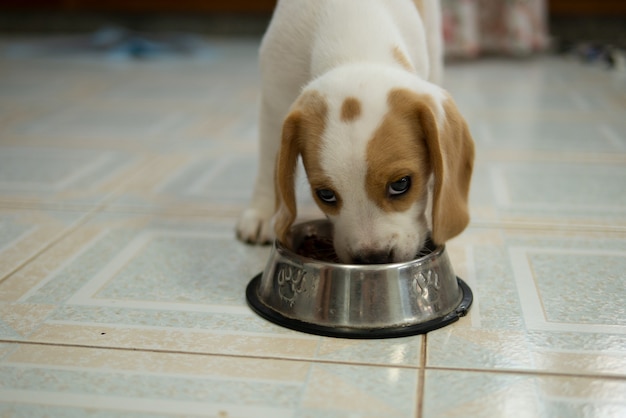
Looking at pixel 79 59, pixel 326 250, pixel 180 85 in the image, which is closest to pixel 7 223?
pixel 326 250

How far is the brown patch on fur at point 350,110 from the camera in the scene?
1453 mm

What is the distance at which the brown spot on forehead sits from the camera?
56.9 inches

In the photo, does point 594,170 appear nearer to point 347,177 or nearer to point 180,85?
point 347,177

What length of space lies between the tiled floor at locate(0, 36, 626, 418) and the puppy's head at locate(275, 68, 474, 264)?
20 centimetres

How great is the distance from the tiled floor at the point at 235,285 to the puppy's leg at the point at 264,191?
0.17 feet

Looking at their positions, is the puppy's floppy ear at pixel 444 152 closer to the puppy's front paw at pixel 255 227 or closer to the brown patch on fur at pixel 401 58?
the brown patch on fur at pixel 401 58

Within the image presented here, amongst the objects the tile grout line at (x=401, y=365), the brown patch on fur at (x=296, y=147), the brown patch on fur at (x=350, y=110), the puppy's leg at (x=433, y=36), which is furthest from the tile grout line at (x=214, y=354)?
the puppy's leg at (x=433, y=36)

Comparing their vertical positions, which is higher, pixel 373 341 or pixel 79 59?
pixel 373 341

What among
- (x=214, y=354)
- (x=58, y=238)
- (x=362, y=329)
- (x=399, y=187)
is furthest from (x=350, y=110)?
(x=58, y=238)

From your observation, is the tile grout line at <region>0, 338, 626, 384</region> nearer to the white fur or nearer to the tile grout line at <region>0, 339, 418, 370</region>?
the tile grout line at <region>0, 339, 418, 370</region>

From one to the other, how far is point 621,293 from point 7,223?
5.14 ft

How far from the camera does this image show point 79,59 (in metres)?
5.12

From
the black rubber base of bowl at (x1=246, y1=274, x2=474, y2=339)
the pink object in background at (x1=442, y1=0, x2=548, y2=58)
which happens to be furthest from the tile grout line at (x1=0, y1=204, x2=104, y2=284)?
the pink object in background at (x1=442, y1=0, x2=548, y2=58)

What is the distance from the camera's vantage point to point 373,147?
1438 millimetres
